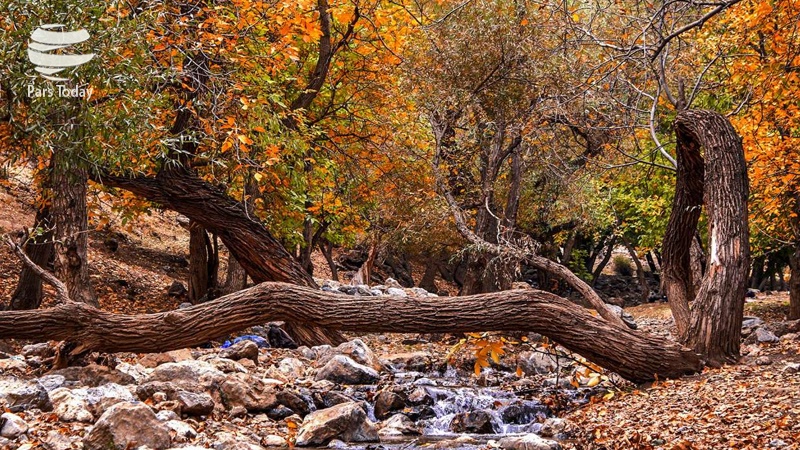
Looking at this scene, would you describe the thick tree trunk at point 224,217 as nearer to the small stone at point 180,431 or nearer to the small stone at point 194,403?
the small stone at point 194,403

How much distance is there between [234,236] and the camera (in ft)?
42.7

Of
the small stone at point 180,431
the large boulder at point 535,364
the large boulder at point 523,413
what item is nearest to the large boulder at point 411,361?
the large boulder at point 535,364

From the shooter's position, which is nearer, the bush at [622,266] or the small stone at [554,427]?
the small stone at [554,427]

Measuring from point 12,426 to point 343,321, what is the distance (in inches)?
146

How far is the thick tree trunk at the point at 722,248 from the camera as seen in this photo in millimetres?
9164

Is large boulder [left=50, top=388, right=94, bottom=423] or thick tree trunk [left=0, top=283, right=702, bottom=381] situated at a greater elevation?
thick tree trunk [left=0, top=283, right=702, bottom=381]

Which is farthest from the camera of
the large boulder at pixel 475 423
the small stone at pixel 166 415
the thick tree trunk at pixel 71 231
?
the thick tree trunk at pixel 71 231

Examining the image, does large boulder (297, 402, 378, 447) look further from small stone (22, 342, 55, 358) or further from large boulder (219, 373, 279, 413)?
small stone (22, 342, 55, 358)

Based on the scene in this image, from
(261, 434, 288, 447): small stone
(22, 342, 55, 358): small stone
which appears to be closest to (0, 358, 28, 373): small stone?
(22, 342, 55, 358): small stone

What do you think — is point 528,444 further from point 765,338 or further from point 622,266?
point 622,266

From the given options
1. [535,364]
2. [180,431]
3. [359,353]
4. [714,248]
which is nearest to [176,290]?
[359,353]

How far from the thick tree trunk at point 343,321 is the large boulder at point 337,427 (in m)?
1.08

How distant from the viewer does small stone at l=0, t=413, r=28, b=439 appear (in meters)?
6.25

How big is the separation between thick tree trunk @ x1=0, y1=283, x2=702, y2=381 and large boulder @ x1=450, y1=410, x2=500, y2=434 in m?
1.17
